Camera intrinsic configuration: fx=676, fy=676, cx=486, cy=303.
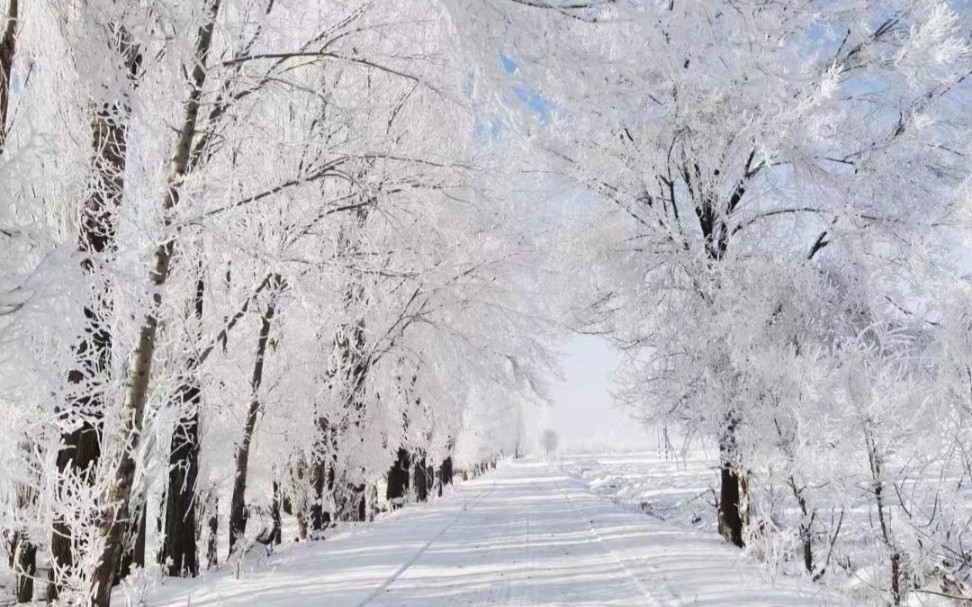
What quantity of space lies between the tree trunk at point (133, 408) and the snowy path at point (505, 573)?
2.08 meters

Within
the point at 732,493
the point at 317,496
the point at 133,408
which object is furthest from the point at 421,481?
the point at 133,408

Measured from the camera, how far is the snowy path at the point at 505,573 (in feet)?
25.2

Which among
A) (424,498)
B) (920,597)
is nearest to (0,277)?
(920,597)

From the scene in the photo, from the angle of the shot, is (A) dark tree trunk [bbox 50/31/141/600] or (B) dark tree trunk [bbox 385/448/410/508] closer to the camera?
(A) dark tree trunk [bbox 50/31/141/600]

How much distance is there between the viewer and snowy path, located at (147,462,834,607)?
7.68 m

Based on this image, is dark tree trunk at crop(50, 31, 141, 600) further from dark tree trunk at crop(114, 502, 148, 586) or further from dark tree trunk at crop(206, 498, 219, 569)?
dark tree trunk at crop(206, 498, 219, 569)

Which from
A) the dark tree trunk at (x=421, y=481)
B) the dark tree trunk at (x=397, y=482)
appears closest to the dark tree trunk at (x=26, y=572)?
the dark tree trunk at (x=397, y=482)

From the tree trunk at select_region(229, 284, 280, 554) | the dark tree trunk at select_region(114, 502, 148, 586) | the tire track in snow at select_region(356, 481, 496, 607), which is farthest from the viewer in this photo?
the tree trunk at select_region(229, 284, 280, 554)

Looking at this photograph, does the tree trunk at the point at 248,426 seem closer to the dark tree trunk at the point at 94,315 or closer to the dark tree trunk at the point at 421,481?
the dark tree trunk at the point at 94,315

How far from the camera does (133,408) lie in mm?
6285

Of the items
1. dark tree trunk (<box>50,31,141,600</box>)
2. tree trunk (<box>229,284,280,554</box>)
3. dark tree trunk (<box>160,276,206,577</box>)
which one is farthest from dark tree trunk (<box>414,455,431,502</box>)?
dark tree trunk (<box>50,31,141,600</box>)

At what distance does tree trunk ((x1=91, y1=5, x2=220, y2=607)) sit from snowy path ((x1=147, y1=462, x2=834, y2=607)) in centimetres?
208

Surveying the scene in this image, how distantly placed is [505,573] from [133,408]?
5.51m

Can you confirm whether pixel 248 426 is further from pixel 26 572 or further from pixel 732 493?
pixel 732 493
